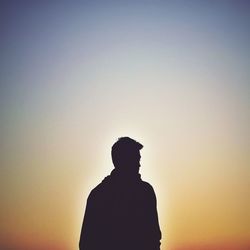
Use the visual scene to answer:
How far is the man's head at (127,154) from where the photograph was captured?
A: 664 centimetres

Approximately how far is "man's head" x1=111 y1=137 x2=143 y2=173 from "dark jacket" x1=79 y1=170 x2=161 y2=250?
0.39 feet

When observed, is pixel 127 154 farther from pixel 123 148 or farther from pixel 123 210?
pixel 123 210

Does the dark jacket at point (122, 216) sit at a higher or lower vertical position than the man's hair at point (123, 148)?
lower

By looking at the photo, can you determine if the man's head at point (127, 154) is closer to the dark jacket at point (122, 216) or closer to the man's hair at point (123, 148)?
the man's hair at point (123, 148)

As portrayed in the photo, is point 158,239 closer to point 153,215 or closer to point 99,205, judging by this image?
point 153,215

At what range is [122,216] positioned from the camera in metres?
6.80

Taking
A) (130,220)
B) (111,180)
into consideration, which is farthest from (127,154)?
(130,220)

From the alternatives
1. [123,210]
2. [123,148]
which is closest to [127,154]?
[123,148]

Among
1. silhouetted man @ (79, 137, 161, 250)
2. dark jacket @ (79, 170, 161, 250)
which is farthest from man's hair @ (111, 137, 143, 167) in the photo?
dark jacket @ (79, 170, 161, 250)

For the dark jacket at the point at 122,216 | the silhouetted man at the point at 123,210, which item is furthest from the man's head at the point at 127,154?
the dark jacket at the point at 122,216

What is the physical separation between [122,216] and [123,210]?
3.2 inches

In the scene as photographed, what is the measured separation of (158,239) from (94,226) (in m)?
0.86

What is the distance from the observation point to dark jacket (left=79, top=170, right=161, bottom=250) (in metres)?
6.73

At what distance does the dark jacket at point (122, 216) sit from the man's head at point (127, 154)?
0.12 meters
